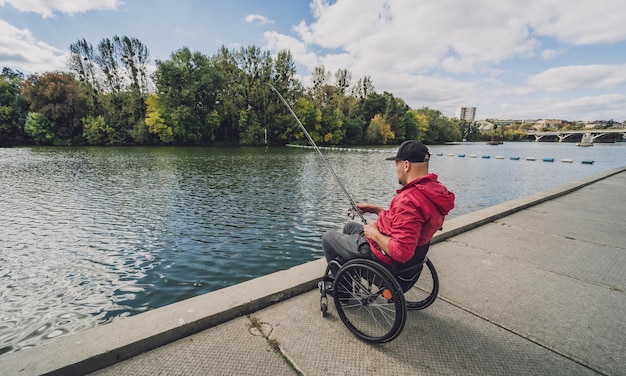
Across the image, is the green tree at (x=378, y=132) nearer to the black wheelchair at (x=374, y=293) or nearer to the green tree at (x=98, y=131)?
the green tree at (x=98, y=131)

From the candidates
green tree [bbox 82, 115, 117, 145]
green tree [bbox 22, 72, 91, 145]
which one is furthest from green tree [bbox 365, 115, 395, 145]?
green tree [bbox 22, 72, 91, 145]

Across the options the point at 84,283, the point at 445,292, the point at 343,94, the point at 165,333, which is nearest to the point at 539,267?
the point at 445,292

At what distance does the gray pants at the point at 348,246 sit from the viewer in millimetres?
2424

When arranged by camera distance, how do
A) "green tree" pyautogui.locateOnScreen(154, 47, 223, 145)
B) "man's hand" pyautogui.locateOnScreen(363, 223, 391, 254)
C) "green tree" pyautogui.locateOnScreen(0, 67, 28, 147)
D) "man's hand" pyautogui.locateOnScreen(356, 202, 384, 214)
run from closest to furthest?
"man's hand" pyautogui.locateOnScreen(363, 223, 391, 254) < "man's hand" pyautogui.locateOnScreen(356, 202, 384, 214) < "green tree" pyautogui.locateOnScreen(0, 67, 28, 147) < "green tree" pyautogui.locateOnScreen(154, 47, 223, 145)

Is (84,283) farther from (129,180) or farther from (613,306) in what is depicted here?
(129,180)

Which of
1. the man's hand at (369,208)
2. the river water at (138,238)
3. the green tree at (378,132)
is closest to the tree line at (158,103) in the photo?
the green tree at (378,132)

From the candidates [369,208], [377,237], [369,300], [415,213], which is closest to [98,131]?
[369,208]

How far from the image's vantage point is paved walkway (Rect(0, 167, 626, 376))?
6.91 feet

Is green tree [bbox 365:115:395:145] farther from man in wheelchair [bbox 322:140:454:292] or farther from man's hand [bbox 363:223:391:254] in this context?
man's hand [bbox 363:223:391:254]

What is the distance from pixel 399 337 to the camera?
248 cm

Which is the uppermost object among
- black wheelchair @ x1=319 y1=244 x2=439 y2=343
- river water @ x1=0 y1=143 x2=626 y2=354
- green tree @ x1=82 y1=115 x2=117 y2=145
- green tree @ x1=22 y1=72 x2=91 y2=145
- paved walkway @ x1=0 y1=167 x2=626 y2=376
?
green tree @ x1=22 y1=72 x2=91 y2=145

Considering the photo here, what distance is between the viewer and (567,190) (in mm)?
9555

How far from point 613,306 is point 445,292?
5.46 ft

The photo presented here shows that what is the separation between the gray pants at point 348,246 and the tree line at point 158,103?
1854 inches
